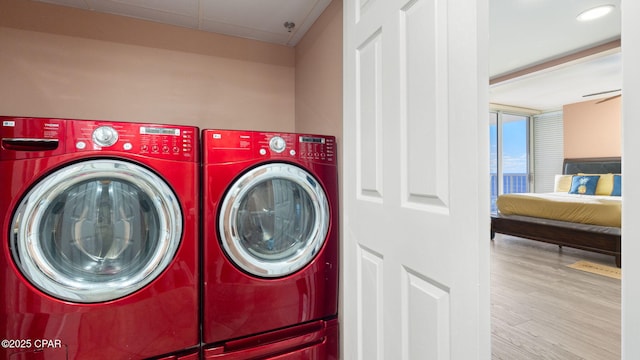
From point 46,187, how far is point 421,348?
57.6 inches

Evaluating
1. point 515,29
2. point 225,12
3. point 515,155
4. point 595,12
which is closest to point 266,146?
point 225,12

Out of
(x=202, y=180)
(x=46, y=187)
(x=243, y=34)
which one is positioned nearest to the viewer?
(x=46, y=187)

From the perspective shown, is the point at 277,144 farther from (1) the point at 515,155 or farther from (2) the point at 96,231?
(1) the point at 515,155

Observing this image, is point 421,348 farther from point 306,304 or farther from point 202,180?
point 202,180

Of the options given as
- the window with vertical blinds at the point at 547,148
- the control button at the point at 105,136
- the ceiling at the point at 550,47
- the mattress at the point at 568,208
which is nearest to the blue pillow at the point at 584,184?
the mattress at the point at 568,208

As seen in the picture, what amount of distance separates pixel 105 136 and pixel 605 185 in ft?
21.4

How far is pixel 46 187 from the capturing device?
3.84ft

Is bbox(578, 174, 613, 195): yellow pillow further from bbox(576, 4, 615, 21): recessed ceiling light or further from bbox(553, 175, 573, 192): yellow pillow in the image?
bbox(576, 4, 615, 21): recessed ceiling light

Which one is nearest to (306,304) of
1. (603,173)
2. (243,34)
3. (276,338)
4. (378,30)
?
(276,338)

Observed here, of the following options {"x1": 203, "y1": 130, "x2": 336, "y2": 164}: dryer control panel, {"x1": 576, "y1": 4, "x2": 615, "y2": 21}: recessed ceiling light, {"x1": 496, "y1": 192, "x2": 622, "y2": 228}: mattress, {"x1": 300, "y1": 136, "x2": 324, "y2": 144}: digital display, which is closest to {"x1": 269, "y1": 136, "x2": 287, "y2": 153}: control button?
{"x1": 203, "y1": 130, "x2": 336, "y2": 164}: dryer control panel

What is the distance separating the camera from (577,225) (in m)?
3.86

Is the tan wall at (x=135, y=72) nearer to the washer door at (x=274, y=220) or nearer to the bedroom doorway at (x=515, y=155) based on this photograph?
the washer door at (x=274, y=220)

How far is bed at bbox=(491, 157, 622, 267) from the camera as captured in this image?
3518 millimetres

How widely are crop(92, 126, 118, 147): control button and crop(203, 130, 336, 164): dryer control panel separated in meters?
0.35
